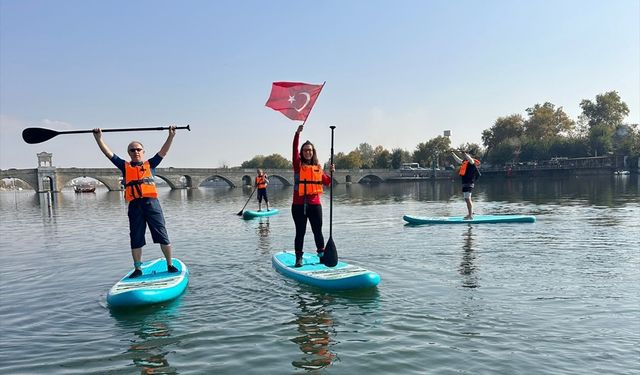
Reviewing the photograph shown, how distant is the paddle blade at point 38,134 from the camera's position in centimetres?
1037

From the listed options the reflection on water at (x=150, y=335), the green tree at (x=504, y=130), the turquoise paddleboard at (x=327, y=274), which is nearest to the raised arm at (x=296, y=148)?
the turquoise paddleboard at (x=327, y=274)

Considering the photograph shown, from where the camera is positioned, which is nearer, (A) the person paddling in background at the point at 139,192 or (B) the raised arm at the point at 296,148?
(A) the person paddling in background at the point at 139,192

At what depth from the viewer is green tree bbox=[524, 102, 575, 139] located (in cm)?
11212

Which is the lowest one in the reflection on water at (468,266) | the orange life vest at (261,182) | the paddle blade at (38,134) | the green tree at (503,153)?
the reflection on water at (468,266)

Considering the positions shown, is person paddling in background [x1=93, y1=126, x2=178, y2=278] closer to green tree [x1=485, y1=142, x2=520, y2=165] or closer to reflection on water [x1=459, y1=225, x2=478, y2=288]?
reflection on water [x1=459, y1=225, x2=478, y2=288]

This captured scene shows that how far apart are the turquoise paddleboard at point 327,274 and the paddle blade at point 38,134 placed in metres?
5.75

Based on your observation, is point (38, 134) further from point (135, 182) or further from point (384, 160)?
point (384, 160)

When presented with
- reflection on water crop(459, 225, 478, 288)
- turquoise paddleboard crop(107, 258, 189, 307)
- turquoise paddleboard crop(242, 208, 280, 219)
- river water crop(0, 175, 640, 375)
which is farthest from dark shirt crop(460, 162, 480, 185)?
turquoise paddleboard crop(107, 258, 189, 307)

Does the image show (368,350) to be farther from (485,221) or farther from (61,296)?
(485,221)

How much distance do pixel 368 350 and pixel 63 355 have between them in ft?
12.7

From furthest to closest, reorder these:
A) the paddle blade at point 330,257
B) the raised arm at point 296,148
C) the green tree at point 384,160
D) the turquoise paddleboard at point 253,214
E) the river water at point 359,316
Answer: the green tree at point 384,160 → the turquoise paddleboard at point 253,214 → the raised arm at point 296,148 → the paddle blade at point 330,257 → the river water at point 359,316

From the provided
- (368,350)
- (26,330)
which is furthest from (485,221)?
(26,330)

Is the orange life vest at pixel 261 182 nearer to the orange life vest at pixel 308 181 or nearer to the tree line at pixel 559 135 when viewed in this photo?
the orange life vest at pixel 308 181

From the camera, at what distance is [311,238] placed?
15.8 meters
